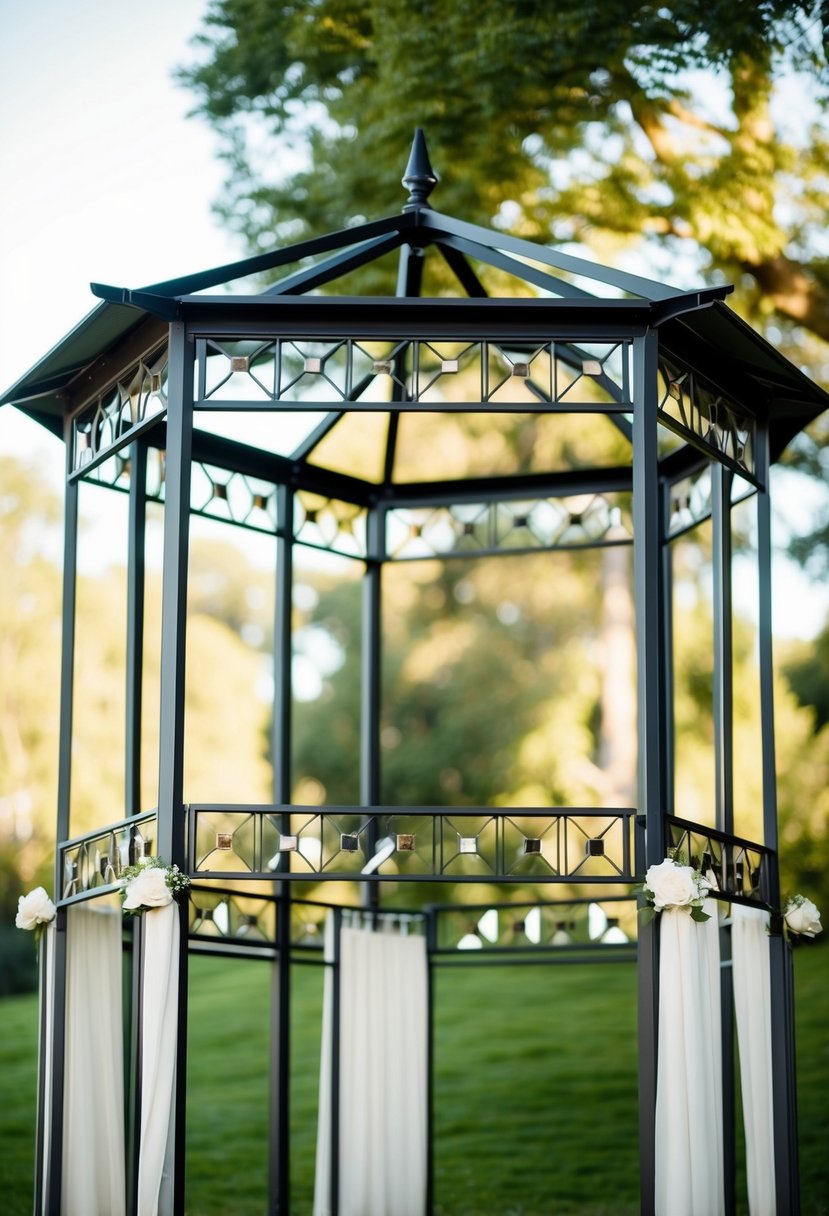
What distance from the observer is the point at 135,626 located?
9.70 metres

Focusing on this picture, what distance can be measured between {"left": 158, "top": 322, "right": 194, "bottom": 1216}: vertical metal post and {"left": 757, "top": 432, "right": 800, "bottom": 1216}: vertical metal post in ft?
11.7

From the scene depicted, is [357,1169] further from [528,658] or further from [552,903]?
[528,658]

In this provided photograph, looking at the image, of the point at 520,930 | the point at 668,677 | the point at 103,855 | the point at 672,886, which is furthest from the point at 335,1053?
the point at 672,886

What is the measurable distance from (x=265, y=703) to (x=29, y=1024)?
26.1 feet

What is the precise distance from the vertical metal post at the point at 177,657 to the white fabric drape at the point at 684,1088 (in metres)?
2.45

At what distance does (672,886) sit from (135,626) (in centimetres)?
368

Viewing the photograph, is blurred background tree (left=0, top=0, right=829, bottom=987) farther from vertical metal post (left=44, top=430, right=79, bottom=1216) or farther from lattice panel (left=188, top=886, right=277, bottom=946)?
lattice panel (left=188, top=886, right=277, bottom=946)

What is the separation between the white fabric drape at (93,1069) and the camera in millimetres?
9336

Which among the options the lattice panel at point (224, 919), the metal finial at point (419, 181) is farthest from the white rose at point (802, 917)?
the metal finial at point (419, 181)

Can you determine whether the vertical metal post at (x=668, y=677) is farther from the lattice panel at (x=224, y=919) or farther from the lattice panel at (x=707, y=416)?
the lattice panel at (x=224, y=919)

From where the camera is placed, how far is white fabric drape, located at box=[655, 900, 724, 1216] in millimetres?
8000

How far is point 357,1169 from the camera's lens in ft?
37.1

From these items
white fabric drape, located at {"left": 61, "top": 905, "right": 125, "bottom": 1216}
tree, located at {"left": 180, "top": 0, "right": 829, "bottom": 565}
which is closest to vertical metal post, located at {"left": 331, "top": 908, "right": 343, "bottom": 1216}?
white fabric drape, located at {"left": 61, "top": 905, "right": 125, "bottom": 1216}

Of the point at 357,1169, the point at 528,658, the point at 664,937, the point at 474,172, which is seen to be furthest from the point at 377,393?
the point at 664,937
